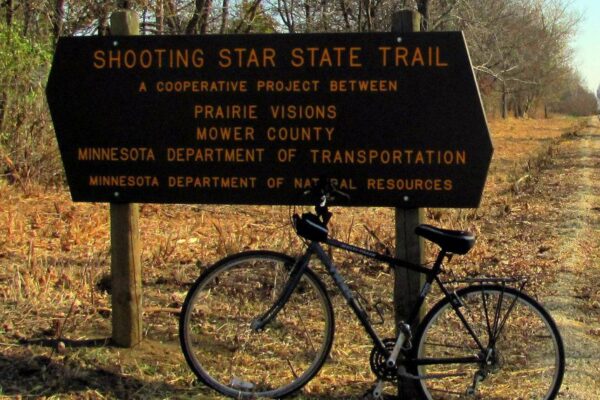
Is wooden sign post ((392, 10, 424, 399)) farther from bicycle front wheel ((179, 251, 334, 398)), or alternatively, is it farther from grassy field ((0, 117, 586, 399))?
grassy field ((0, 117, 586, 399))

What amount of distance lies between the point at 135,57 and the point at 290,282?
1576 millimetres

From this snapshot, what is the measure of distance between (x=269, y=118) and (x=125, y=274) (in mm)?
1315

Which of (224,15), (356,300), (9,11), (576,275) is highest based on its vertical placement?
(224,15)

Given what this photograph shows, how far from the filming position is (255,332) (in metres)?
4.02

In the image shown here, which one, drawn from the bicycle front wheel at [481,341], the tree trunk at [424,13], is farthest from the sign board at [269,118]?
the tree trunk at [424,13]

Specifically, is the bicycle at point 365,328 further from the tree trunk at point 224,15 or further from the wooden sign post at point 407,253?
the tree trunk at point 224,15

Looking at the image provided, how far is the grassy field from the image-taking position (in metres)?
4.14

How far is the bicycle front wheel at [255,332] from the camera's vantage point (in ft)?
12.7

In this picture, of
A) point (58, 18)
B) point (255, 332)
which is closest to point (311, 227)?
point (255, 332)

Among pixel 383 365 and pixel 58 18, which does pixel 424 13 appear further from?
pixel 383 365

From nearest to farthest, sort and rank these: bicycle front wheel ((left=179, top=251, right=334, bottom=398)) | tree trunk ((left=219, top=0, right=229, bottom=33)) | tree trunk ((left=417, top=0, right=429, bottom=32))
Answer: bicycle front wheel ((left=179, top=251, right=334, bottom=398))
tree trunk ((left=219, top=0, right=229, bottom=33))
tree trunk ((left=417, top=0, right=429, bottom=32))

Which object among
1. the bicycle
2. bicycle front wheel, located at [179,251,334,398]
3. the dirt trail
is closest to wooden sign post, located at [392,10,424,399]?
the bicycle

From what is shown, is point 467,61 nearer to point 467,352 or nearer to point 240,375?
point 467,352

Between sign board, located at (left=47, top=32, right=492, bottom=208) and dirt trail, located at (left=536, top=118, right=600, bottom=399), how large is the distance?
1.44 metres
